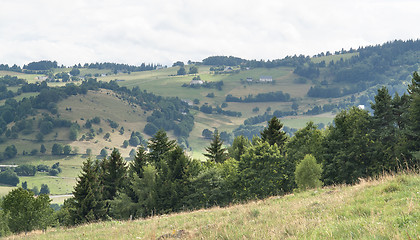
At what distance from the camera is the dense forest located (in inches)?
2264

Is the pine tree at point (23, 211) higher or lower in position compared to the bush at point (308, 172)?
lower

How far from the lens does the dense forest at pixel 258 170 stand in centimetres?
5750

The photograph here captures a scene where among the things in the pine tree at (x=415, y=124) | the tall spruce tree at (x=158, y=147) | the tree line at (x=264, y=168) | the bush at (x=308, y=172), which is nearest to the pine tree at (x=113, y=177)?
the tree line at (x=264, y=168)

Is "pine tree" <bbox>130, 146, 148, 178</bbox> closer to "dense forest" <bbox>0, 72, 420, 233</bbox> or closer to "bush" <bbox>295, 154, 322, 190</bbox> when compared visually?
"dense forest" <bbox>0, 72, 420, 233</bbox>

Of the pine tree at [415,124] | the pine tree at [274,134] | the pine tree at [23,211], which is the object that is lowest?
the pine tree at [23,211]

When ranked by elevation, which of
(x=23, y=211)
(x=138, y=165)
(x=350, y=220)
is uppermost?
(x=350, y=220)

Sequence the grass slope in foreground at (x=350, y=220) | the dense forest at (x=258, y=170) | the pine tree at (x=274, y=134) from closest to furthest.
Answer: the grass slope in foreground at (x=350, y=220) → the dense forest at (x=258, y=170) → the pine tree at (x=274, y=134)

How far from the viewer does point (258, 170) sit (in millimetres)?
67000

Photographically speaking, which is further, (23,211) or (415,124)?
(23,211)

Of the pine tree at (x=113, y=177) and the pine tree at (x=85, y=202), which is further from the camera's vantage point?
the pine tree at (x=113, y=177)

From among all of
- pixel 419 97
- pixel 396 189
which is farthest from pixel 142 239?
pixel 419 97

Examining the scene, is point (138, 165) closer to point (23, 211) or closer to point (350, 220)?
point (23, 211)

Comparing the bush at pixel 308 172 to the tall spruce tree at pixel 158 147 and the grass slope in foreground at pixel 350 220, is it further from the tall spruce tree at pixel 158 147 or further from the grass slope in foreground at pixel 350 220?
the grass slope in foreground at pixel 350 220

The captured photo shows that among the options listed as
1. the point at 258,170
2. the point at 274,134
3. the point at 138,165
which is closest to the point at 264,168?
the point at 258,170
